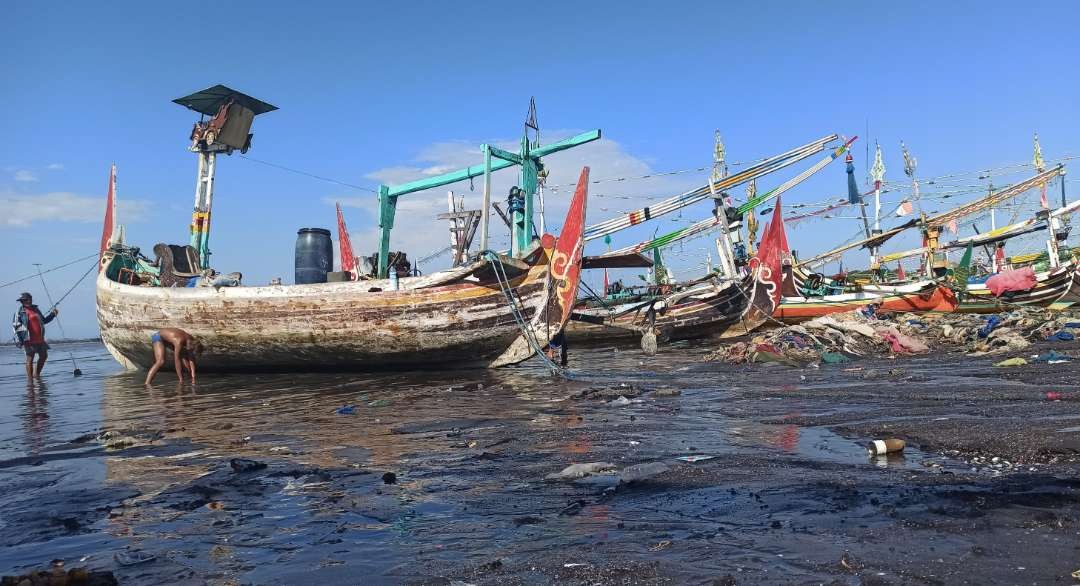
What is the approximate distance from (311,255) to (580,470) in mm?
10772

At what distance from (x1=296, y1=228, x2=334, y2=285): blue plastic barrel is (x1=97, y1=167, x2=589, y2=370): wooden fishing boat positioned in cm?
150

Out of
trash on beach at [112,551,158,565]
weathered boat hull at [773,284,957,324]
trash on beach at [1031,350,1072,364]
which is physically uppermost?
weathered boat hull at [773,284,957,324]

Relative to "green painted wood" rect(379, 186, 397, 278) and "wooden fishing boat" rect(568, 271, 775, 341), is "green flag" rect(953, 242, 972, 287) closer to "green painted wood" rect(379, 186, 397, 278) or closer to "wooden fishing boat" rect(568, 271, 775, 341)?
"wooden fishing boat" rect(568, 271, 775, 341)

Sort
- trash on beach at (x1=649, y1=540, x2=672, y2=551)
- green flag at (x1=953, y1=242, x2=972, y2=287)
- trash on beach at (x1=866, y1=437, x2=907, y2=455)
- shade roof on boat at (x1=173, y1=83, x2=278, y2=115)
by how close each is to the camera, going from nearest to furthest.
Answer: trash on beach at (x1=649, y1=540, x2=672, y2=551) → trash on beach at (x1=866, y1=437, x2=907, y2=455) → shade roof on boat at (x1=173, y1=83, x2=278, y2=115) → green flag at (x1=953, y1=242, x2=972, y2=287)

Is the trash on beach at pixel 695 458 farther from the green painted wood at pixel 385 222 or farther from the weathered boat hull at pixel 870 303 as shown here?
the weathered boat hull at pixel 870 303

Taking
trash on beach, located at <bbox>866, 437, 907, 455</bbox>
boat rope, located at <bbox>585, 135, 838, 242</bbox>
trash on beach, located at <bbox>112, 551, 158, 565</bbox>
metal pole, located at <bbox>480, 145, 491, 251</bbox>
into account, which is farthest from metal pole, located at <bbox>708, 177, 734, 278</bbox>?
trash on beach, located at <bbox>112, 551, 158, 565</bbox>

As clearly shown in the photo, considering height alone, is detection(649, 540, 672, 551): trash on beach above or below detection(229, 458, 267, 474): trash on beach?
below

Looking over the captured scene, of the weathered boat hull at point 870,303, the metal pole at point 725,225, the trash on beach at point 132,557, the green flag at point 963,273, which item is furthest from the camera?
the green flag at point 963,273

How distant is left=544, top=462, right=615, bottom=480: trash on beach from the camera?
4.07m

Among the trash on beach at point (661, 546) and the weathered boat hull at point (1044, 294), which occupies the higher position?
the weathered boat hull at point (1044, 294)

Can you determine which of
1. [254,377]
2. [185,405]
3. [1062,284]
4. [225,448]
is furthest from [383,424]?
[1062,284]

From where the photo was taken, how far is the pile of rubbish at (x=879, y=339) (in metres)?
11.6

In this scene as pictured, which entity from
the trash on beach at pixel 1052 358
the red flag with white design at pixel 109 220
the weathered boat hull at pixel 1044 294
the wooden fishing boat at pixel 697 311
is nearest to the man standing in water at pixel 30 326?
the red flag with white design at pixel 109 220

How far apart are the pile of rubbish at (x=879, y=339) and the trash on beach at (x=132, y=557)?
9685 millimetres
